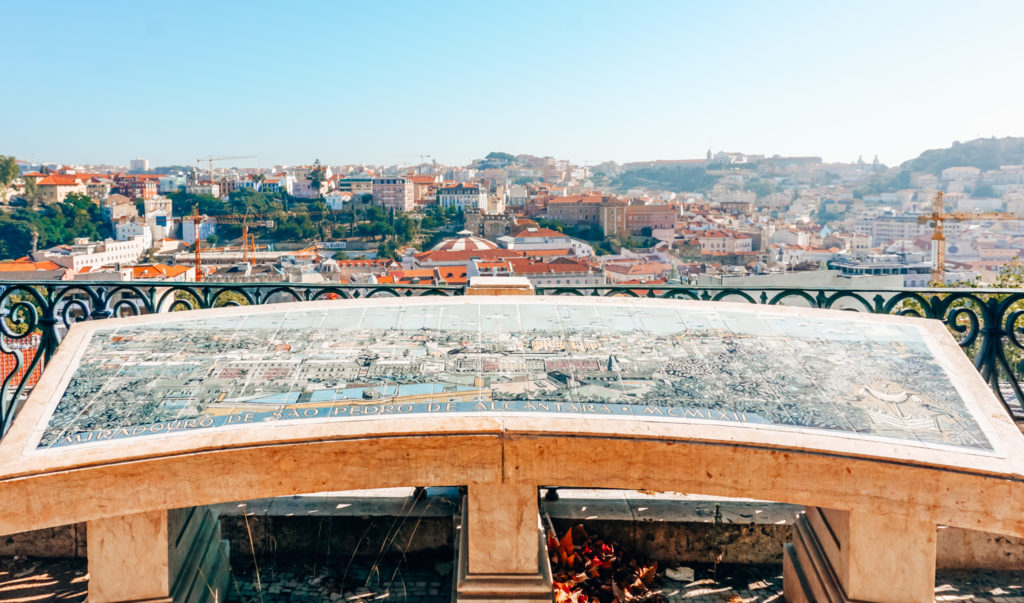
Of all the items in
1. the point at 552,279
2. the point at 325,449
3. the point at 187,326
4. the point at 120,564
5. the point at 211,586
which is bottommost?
the point at 552,279

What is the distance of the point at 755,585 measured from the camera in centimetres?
230

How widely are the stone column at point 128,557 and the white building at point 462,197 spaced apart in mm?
93863

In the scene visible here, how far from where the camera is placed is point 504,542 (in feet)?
5.72

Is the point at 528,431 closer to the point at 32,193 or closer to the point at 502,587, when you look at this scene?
the point at 502,587

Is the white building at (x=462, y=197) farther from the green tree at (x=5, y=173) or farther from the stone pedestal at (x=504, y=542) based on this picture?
the stone pedestal at (x=504, y=542)

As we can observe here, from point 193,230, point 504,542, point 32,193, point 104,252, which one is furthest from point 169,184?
point 504,542

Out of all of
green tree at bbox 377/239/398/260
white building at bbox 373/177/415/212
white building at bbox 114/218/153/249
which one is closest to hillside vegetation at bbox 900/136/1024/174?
white building at bbox 373/177/415/212

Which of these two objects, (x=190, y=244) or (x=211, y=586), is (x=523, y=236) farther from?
(x=211, y=586)

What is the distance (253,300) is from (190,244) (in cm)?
8752

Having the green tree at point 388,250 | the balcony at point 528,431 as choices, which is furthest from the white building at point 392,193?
the balcony at point 528,431

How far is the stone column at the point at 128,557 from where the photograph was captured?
1730 millimetres

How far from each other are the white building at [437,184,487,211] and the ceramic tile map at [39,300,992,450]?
93366mm

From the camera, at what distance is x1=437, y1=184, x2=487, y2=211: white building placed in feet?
315

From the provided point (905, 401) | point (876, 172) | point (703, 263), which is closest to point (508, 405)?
point (905, 401)
